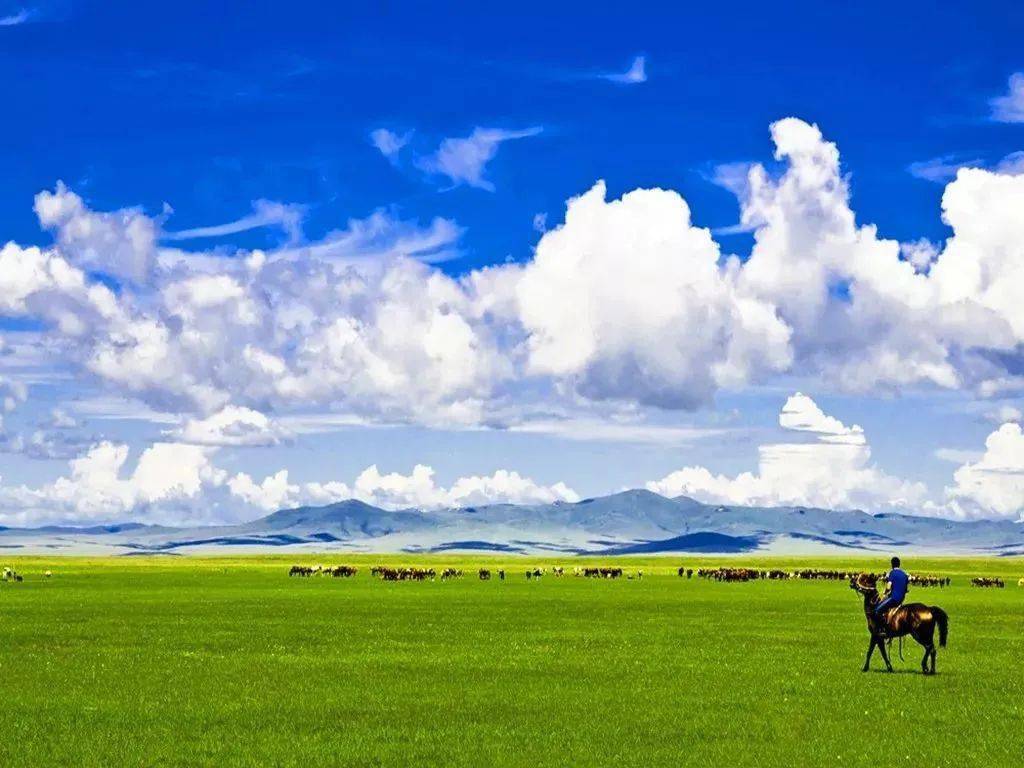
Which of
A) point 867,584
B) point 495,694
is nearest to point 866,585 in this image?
point 867,584

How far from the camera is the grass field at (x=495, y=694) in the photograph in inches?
795

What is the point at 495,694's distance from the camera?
26844 millimetres

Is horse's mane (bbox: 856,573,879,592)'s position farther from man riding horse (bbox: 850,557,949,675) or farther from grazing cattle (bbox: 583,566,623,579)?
grazing cattle (bbox: 583,566,623,579)

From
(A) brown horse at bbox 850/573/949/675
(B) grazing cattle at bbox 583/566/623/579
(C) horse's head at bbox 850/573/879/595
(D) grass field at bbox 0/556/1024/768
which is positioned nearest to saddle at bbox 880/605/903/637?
(A) brown horse at bbox 850/573/949/675

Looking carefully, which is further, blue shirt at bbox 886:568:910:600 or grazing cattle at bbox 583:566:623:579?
grazing cattle at bbox 583:566:623:579

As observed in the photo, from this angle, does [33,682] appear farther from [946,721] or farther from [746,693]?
[946,721]

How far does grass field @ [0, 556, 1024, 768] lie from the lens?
20.2 m

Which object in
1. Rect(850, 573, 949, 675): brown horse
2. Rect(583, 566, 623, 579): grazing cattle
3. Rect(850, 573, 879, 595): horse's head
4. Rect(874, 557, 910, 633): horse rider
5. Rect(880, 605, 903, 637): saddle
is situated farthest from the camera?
Rect(583, 566, 623, 579): grazing cattle

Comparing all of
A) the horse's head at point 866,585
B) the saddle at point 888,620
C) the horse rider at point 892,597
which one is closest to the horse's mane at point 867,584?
the horse's head at point 866,585

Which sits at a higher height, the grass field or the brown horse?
the brown horse

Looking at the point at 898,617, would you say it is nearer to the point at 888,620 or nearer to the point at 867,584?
the point at 888,620

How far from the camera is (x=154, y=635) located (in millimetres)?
42906

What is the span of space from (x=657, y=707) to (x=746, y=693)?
3.01 metres

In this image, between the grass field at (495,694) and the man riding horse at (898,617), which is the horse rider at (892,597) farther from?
the grass field at (495,694)
